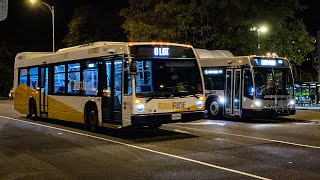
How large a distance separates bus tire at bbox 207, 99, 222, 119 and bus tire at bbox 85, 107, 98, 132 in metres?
7.31

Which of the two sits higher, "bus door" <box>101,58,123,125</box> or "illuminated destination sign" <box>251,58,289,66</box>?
"illuminated destination sign" <box>251,58,289,66</box>

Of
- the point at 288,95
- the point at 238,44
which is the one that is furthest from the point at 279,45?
the point at 288,95

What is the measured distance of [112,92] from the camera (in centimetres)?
1448

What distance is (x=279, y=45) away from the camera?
31734mm

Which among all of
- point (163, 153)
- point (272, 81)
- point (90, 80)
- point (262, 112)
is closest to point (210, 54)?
point (272, 81)

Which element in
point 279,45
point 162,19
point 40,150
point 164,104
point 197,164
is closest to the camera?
point 197,164

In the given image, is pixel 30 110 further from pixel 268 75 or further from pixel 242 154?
pixel 242 154

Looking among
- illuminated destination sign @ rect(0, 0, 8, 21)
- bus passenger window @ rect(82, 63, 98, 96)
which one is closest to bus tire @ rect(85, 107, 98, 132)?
bus passenger window @ rect(82, 63, 98, 96)

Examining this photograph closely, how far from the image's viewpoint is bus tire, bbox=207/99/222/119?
21.3 meters

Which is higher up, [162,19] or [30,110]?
[162,19]

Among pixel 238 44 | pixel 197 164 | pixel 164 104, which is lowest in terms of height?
pixel 197 164

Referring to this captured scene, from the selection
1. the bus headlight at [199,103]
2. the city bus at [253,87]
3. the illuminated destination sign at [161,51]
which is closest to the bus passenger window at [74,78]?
the illuminated destination sign at [161,51]

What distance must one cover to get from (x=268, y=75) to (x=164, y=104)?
7.57 metres

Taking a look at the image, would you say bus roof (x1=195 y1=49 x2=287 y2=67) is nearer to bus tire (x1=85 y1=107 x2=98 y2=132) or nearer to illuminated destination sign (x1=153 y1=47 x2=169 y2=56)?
illuminated destination sign (x1=153 y1=47 x2=169 y2=56)
